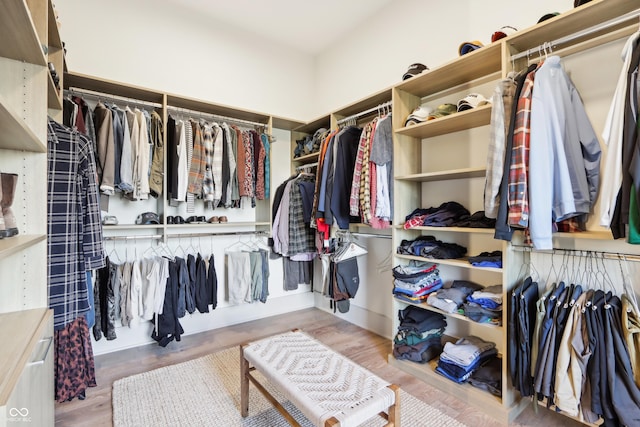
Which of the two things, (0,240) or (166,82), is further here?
(166,82)

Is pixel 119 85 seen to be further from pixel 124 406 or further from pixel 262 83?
pixel 124 406

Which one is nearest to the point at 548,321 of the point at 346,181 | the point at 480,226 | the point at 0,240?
the point at 480,226

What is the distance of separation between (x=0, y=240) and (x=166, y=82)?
7.66 ft

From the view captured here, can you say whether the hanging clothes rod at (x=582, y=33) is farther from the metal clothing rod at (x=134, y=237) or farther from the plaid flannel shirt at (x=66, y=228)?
the metal clothing rod at (x=134, y=237)

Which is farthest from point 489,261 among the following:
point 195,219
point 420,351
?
point 195,219

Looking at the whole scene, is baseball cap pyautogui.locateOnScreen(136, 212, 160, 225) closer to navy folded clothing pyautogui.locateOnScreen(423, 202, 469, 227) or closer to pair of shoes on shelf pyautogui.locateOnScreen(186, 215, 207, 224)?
pair of shoes on shelf pyautogui.locateOnScreen(186, 215, 207, 224)

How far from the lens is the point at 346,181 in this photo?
2.56 meters

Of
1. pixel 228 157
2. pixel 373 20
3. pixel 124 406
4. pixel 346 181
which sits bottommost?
pixel 124 406

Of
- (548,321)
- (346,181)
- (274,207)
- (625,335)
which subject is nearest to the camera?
(625,335)

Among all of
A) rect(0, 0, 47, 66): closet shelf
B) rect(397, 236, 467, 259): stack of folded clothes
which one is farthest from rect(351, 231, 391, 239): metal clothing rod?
rect(0, 0, 47, 66): closet shelf

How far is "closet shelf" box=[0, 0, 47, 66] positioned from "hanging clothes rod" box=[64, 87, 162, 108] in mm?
1272

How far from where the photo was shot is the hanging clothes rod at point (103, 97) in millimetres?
2301

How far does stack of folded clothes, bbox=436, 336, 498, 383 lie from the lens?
189 cm

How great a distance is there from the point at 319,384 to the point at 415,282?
1088 mm
